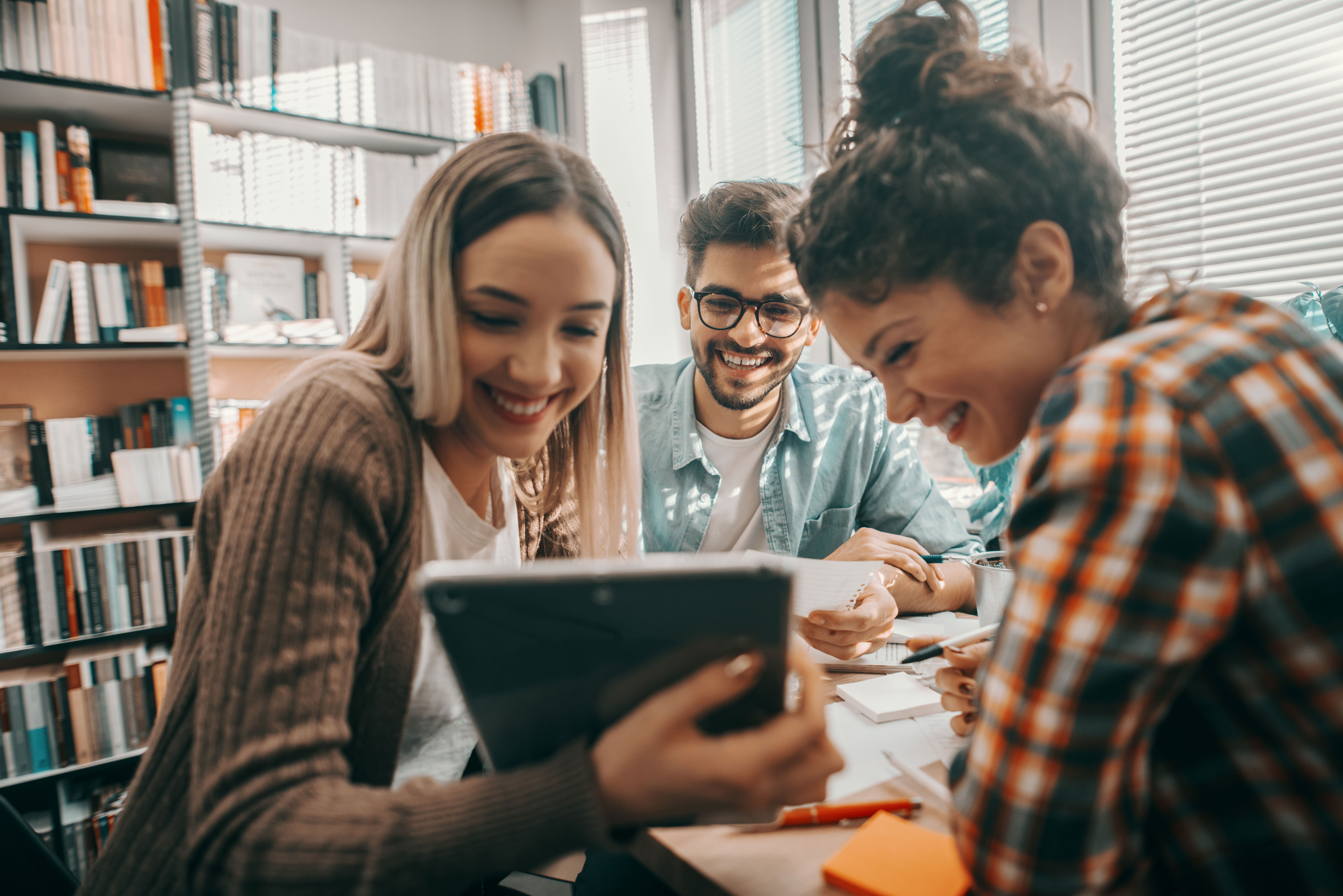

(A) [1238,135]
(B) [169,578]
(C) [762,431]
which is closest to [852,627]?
(C) [762,431]

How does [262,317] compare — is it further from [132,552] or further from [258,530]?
[258,530]

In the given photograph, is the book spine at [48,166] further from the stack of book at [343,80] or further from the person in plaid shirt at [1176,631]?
the person in plaid shirt at [1176,631]

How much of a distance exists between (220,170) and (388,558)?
219 cm

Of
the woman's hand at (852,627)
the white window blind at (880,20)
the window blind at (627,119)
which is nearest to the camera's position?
the white window blind at (880,20)

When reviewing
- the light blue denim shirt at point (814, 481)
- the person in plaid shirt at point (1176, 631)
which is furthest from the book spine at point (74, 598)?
→ the person in plaid shirt at point (1176, 631)

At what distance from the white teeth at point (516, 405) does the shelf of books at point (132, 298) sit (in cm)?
105

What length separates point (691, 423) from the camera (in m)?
1.82

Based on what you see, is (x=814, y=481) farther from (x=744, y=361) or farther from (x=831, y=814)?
(x=831, y=814)

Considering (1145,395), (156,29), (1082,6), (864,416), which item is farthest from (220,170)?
(1145,395)

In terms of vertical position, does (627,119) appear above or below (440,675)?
above

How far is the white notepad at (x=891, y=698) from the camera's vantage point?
88 cm

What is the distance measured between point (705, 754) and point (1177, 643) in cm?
32

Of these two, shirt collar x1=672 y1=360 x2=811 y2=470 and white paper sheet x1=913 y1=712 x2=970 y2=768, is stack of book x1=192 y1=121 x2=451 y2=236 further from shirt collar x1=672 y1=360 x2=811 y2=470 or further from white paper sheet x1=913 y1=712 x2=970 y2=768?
white paper sheet x1=913 y1=712 x2=970 y2=768

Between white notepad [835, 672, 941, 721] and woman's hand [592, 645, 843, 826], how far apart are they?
34 cm
